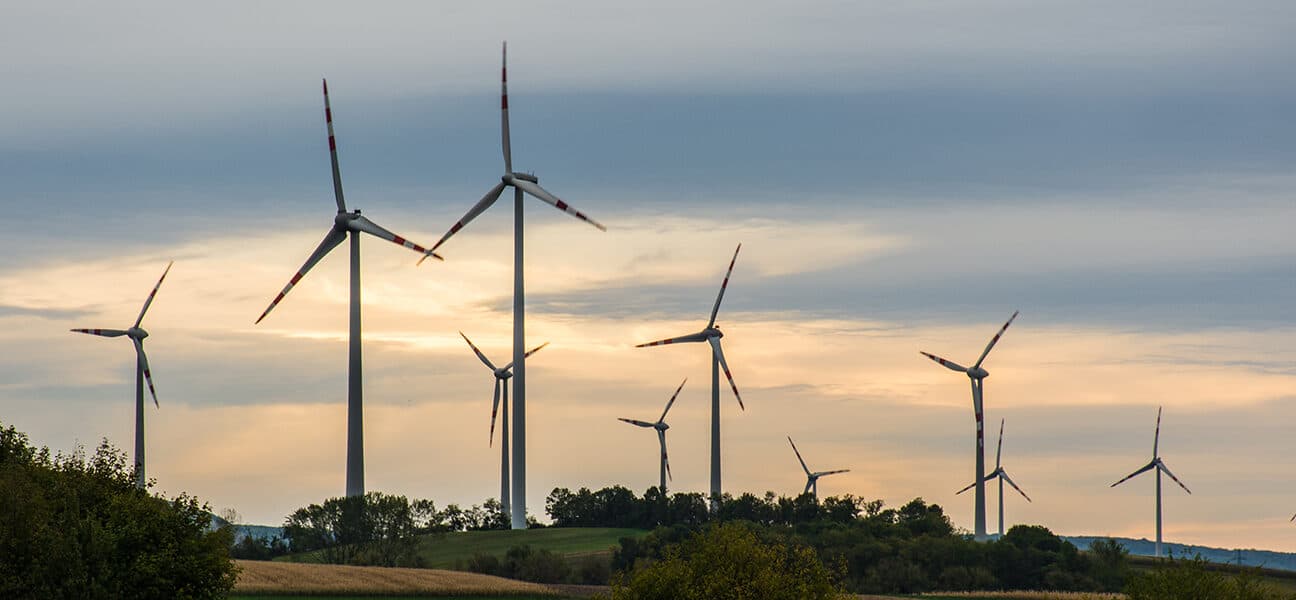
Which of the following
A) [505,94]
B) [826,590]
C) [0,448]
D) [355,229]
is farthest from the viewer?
[505,94]

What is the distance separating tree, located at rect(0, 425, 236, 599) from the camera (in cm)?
8675

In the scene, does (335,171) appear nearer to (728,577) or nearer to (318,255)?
(318,255)

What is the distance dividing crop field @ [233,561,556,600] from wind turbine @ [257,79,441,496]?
14088mm

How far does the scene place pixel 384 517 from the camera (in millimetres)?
182125

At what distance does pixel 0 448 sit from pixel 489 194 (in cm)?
7255

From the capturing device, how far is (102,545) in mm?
87875

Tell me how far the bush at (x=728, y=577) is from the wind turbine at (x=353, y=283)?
70995 millimetres

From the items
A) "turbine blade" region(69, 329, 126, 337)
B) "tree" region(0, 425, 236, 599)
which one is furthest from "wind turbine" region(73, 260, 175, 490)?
"tree" region(0, 425, 236, 599)

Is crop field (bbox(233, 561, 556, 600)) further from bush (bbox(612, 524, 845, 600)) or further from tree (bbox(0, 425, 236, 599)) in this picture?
bush (bbox(612, 524, 845, 600))

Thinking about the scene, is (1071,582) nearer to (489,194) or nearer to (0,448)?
(489,194)

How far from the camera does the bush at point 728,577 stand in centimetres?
9119

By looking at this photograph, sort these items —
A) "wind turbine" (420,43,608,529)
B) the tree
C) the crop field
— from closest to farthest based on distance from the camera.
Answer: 1. the tree
2. the crop field
3. "wind turbine" (420,43,608,529)

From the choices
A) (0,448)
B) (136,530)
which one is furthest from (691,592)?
(0,448)

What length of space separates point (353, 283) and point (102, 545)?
78.4 m
